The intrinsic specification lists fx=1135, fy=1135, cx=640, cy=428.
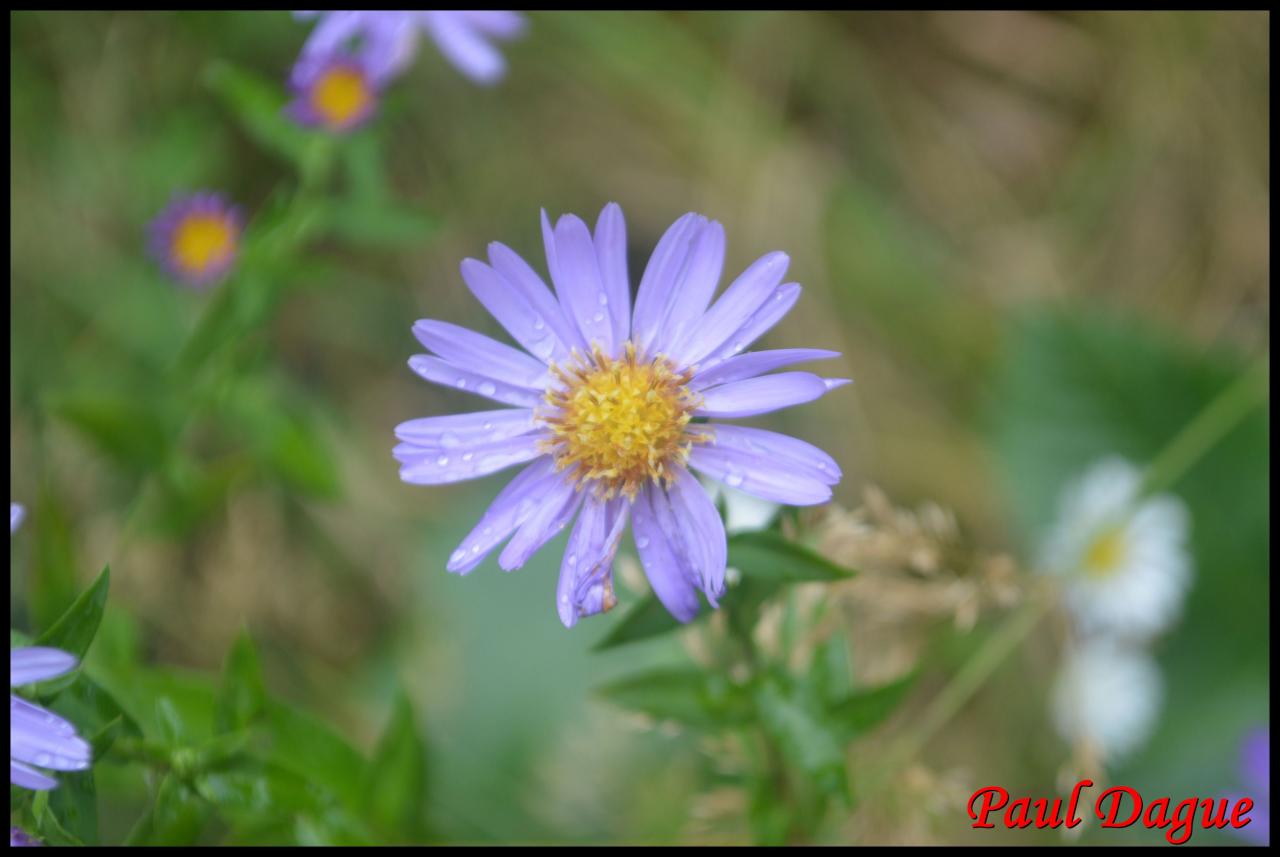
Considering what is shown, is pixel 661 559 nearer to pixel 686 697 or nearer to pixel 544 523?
pixel 544 523

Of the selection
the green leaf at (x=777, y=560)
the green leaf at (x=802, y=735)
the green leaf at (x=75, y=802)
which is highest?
the green leaf at (x=777, y=560)

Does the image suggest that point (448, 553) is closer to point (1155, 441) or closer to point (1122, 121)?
point (1155, 441)

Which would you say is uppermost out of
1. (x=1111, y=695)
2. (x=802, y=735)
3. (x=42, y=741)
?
(x=1111, y=695)

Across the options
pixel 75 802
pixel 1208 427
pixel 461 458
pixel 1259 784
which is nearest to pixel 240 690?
pixel 75 802

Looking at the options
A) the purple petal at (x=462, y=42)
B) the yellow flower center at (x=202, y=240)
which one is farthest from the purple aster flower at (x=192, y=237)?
the purple petal at (x=462, y=42)

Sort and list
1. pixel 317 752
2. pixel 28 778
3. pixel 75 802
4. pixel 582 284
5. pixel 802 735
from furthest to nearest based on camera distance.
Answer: pixel 317 752, pixel 802 735, pixel 582 284, pixel 75 802, pixel 28 778

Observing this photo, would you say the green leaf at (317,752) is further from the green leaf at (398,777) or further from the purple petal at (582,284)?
the purple petal at (582,284)

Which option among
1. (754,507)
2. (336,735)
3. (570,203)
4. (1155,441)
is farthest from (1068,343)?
(336,735)
